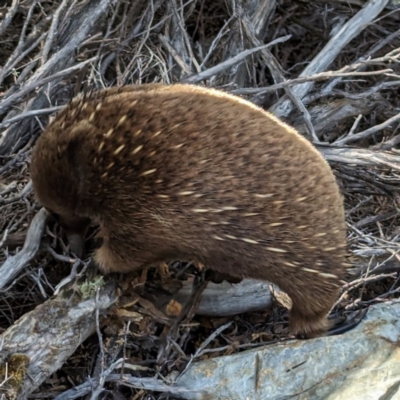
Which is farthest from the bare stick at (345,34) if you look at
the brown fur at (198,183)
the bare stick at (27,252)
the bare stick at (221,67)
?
the bare stick at (27,252)

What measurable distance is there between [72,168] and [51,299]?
0.46 metres

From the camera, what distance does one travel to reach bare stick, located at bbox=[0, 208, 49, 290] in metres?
2.08

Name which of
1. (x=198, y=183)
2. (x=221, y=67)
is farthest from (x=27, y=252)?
(x=221, y=67)

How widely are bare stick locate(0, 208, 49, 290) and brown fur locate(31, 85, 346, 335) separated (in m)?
0.22

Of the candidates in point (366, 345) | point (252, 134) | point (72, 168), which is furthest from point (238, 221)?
point (366, 345)

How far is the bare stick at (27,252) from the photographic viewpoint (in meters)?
2.08

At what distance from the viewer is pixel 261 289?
2.42 meters

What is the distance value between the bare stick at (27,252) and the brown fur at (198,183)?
219 millimetres

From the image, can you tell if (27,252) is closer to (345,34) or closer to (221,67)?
(221,67)

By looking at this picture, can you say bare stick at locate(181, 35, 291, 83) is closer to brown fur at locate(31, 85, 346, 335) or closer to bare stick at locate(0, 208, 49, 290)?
brown fur at locate(31, 85, 346, 335)

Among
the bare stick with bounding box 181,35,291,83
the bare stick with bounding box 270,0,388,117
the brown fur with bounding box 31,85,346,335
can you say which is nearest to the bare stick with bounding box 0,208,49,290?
the brown fur with bounding box 31,85,346,335

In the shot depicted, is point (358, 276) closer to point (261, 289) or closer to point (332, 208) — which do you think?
point (261, 289)

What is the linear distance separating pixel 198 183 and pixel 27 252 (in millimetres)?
740

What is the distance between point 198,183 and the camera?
177 cm
